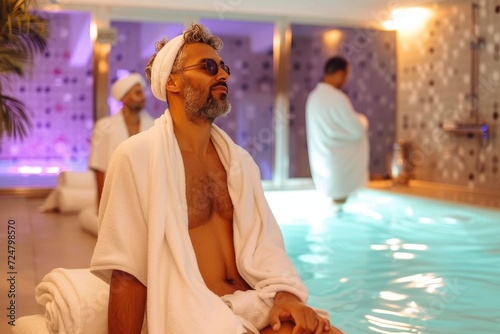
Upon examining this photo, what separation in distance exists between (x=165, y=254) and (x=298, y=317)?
1.47ft

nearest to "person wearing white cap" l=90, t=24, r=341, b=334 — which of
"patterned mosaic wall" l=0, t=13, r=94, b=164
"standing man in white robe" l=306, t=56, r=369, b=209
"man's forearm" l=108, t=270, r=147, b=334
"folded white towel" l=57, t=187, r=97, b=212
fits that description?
"man's forearm" l=108, t=270, r=147, b=334

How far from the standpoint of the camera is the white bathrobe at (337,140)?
8016 mm

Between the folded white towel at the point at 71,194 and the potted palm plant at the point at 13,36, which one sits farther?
the folded white towel at the point at 71,194

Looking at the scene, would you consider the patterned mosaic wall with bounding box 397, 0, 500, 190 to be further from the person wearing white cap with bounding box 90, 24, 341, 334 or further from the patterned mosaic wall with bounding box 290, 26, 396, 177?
the person wearing white cap with bounding box 90, 24, 341, 334

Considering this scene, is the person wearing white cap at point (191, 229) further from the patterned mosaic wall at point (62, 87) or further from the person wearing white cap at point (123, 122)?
the patterned mosaic wall at point (62, 87)

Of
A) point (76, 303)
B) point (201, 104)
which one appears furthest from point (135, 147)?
point (76, 303)

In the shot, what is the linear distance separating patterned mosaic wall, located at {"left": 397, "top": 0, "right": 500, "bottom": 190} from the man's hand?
7.63 meters

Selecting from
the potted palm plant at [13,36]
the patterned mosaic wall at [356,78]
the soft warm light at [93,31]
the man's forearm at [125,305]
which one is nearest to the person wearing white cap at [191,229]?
the man's forearm at [125,305]

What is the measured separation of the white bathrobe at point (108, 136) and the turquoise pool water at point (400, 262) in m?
1.76

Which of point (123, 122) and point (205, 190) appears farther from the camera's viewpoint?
point (123, 122)

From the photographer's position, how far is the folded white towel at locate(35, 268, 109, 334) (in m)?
2.19

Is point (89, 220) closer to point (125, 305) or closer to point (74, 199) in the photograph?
point (74, 199)

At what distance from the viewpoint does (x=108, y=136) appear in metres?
5.80

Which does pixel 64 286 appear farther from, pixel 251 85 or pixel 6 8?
pixel 251 85
